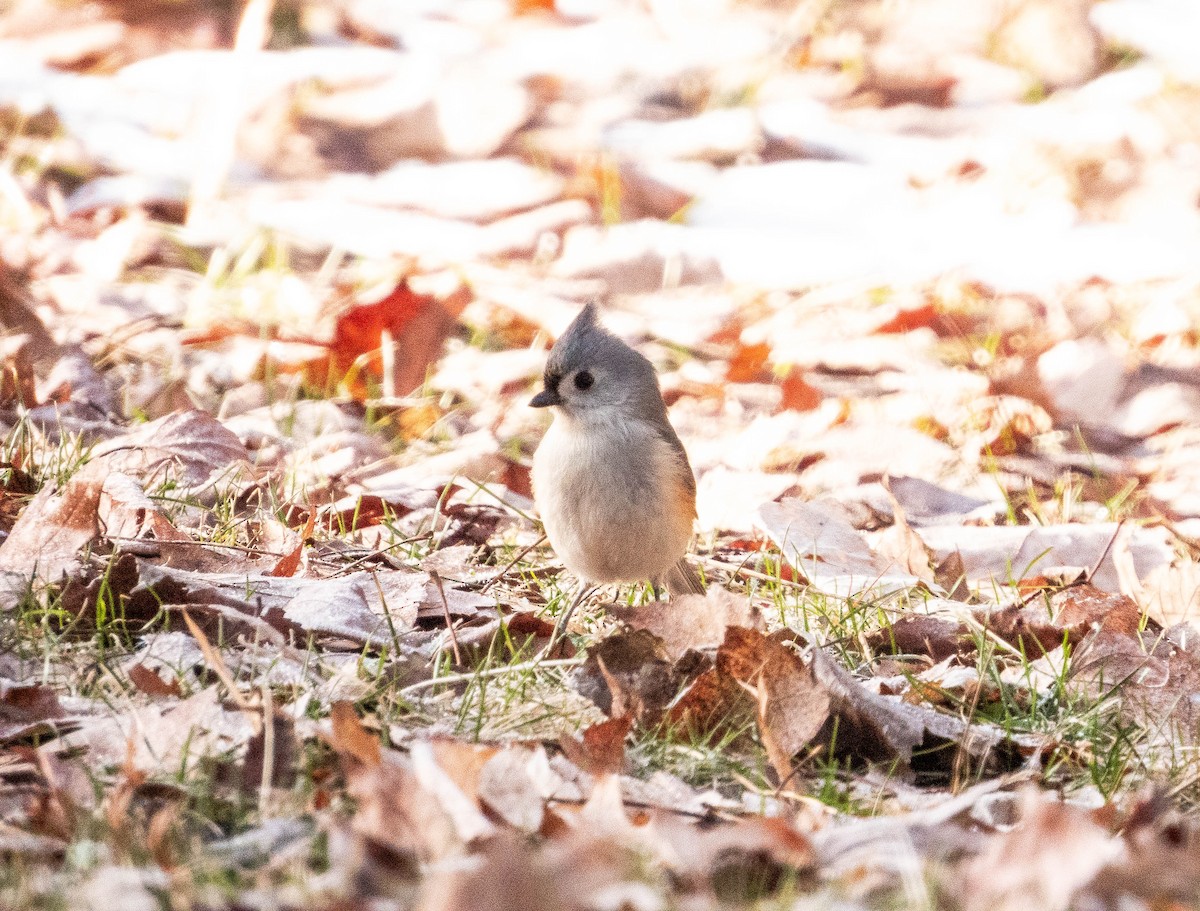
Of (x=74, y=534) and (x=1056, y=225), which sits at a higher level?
(x=74, y=534)

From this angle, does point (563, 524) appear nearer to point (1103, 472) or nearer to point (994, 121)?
point (1103, 472)

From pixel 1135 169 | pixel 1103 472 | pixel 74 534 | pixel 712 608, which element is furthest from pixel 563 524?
pixel 1135 169

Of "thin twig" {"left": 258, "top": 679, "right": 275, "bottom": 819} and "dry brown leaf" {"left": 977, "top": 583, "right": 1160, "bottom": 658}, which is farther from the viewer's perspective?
"dry brown leaf" {"left": 977, "top": 583, "right": 1160, "bottom": 658}

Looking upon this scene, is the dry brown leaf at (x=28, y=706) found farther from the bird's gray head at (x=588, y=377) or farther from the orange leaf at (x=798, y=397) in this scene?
the orange leaf at (x=798, y=397)

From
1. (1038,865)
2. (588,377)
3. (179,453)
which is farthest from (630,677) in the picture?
(179,453)

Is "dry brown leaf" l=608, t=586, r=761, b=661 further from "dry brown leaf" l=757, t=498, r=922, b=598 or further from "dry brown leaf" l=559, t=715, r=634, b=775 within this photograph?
"dry brown leaf" l=757, t=498, r=922, b=598

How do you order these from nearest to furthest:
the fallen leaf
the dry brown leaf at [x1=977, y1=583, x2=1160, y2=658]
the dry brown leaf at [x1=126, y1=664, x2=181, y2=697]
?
1. the dry brown leaf at [x1=126, y1=664, x2=181, y2=697]
2. the dry brown leaf at [x1=977, y1=583, x2=1160, y2=658]
3. the fallen leaf

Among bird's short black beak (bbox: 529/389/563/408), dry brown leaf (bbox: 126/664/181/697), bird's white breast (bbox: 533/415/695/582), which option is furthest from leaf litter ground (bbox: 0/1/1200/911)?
bird's short black beak (bbox: 529/389/563/408)

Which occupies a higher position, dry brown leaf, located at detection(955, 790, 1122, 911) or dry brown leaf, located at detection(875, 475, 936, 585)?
dry brown leaf, located at detection(955, 790, 1122, 911)

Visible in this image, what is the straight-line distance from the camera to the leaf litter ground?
6.95 ft

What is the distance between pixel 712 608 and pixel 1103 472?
7.52 feet

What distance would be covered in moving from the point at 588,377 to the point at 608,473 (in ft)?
0.87

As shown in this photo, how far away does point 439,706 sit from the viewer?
8.87ft

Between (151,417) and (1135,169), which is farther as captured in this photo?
(1135,169)
